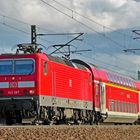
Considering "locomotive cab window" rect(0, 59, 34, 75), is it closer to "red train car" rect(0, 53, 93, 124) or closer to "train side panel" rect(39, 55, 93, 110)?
"red train car" rect(0, 53, 93, 124)

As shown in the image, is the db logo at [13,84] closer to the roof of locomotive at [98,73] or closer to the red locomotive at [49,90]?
the red locomotive at [49,90]

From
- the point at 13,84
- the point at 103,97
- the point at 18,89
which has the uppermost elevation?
the point at 13,84

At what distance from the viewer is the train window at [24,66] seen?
82.5ft

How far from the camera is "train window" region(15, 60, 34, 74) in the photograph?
25.2 metres

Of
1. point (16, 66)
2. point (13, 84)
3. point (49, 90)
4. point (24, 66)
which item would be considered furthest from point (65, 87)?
point (13, 84)

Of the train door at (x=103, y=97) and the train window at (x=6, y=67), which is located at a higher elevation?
the train window at (x=6, y=67)

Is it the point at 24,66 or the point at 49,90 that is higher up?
the point at 24,66

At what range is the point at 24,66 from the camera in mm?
25344

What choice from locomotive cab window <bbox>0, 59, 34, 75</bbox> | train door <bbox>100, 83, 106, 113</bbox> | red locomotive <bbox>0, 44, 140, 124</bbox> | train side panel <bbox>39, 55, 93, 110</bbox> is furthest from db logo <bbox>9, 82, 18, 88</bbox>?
train door <bbox>100, 83, 106, 113</bbox>

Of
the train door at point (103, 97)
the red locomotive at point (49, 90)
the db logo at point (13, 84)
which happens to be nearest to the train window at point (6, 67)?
the red locomotive at point (49, 90)

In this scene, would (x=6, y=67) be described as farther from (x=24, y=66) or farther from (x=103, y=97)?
(x=103, y=97)

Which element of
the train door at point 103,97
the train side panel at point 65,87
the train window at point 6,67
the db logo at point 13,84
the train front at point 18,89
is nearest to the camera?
the train front at point 18,89

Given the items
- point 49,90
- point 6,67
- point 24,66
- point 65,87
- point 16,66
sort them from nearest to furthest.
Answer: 1. point 24,66
2. point 16,66
3. point 6,67
4. point 49,90
5. point 65,87

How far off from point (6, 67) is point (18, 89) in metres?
1.42
